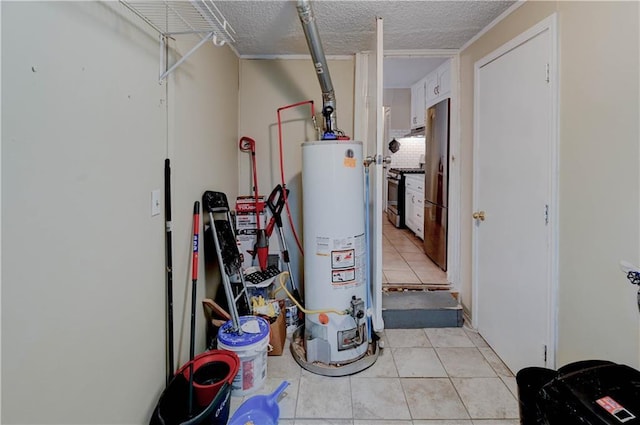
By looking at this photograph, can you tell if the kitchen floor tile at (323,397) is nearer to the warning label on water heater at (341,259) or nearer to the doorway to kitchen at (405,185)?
the warning label on water heater at (341,259)

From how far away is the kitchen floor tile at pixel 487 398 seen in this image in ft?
6.01

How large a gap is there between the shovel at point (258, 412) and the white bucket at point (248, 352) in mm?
189

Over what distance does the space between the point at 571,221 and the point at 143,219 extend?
205 centimetres

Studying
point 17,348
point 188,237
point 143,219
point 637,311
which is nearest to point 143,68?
point 143,219

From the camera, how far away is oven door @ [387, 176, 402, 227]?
604 cm

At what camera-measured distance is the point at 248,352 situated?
1.98 meters

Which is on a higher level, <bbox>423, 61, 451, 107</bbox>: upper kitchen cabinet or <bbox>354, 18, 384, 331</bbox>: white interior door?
<bbox>423, 61, 451, 107</bbox>: upper kitchen cabinet

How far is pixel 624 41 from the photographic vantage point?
53.7 inches

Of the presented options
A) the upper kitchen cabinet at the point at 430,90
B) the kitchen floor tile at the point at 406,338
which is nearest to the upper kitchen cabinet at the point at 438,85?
the upper kitchen cabinet at the point at 430,90

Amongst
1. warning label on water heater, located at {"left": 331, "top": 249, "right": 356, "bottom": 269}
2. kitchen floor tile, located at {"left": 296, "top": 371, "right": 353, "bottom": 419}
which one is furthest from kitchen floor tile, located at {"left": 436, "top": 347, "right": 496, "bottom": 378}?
warning label on water heater, located at {"left": 331, "top": 249, "right": 356, "bottom": 269}

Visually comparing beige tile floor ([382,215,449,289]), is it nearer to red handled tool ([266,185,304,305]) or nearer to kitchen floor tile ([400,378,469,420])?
red handled tool ([266,185,304,305])

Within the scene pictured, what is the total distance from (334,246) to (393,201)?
14.1 feet

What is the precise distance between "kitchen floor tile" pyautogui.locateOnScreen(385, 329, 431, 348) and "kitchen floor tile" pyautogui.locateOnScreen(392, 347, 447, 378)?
0.25 feet

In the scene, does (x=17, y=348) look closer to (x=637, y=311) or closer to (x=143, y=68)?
(x=143, y=68)
